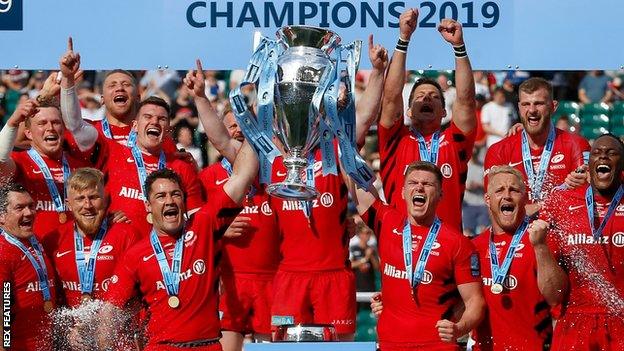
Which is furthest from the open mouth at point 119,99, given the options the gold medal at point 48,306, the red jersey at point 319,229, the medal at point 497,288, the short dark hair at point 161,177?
the medal at point 497,288

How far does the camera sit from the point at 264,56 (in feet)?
25.6

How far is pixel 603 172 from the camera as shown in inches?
335

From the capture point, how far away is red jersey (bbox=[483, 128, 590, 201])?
358 inches

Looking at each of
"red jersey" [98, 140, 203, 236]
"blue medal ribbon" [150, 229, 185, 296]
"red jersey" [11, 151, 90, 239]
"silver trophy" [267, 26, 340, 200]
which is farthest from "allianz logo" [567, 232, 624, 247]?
"red jersey" [11, 151, 90, 239]

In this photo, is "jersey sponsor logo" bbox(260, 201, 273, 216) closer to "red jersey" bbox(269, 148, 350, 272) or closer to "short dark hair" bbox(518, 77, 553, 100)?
"red jersey" bbox(269, 148, 350, 272)

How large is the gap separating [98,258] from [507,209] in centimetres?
247

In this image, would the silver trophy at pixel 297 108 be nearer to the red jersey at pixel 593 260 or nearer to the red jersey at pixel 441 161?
the red jersey at pixel 441 161

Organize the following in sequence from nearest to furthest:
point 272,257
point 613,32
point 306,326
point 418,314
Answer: point 306,326
point 418,314
point 613,32
point 272,257

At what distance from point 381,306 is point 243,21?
2.01m

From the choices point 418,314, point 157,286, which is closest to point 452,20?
point 418,314

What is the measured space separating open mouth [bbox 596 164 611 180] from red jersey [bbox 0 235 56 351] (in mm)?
3405

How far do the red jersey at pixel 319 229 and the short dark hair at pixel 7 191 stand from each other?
5.47ft

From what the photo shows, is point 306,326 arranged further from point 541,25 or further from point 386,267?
point 541,25

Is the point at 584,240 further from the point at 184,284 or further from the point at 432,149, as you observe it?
the point at 184,284
